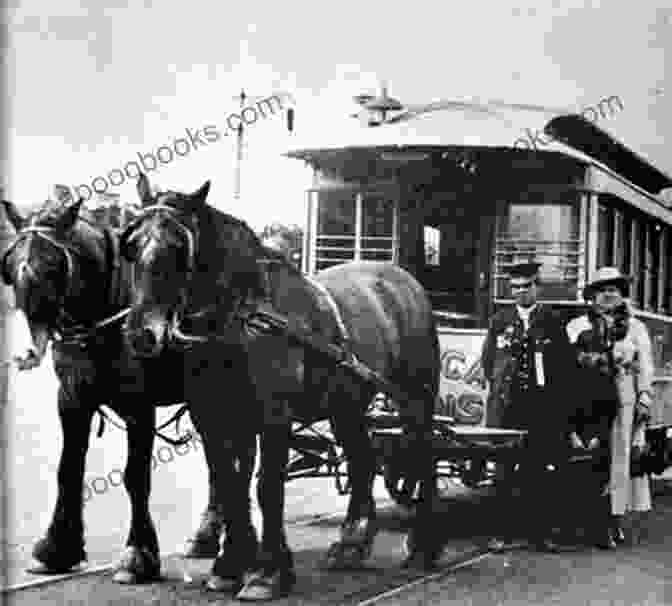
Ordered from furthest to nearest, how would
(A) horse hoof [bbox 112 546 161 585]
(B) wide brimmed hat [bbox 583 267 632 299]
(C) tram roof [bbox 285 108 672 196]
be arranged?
(C) tram roof [bbox 285 108 672 196]
(B) wide brimmed hat [bbox 583 267 632 299]
(A) horse hoof [bbox 112 546 161 585]

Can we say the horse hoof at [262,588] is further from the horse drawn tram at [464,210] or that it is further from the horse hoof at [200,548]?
the horse drawn tram at [464,210]

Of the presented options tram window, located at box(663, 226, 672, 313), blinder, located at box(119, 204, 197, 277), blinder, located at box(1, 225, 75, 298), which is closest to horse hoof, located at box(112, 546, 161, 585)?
blinder, located at box(1, 225, 75, 298)

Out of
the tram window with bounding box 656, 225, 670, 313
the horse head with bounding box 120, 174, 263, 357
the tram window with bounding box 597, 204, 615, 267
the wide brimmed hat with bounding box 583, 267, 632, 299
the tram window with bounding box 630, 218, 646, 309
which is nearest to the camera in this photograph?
the horse head with bounding box 120, 174, 263, 357

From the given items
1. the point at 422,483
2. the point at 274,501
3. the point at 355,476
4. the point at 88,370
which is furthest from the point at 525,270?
the point at 88,370

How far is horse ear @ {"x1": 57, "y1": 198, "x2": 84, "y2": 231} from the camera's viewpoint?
441 cm

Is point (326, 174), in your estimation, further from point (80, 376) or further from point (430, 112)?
point (80, 376)

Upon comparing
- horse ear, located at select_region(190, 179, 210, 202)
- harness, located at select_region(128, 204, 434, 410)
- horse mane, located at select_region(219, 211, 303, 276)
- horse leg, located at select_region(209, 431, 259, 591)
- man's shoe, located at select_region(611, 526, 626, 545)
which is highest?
horse ear, located at select_region(190, 179, 210, 202)

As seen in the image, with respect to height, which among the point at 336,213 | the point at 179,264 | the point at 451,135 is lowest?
the point at 179,264

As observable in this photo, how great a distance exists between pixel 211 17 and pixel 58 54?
662mm

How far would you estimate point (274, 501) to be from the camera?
4.43m

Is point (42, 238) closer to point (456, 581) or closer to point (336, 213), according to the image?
point (336, 213)

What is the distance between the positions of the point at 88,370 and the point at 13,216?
0.71 metres

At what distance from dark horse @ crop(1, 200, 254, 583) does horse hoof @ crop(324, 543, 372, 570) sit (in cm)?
84

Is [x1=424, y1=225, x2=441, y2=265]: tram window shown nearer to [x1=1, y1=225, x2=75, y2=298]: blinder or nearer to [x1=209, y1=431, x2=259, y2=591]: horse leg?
[x1=209, y1=431, x2=259, y2=591]: horse leg
